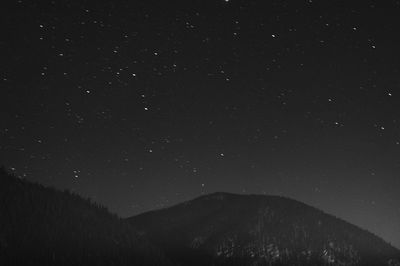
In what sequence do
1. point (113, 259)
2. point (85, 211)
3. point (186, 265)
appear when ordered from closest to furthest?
1. point (113, 259)
2. point (85, 211)
3. point (186, 265)

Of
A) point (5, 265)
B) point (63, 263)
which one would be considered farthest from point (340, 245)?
point (5, 265)

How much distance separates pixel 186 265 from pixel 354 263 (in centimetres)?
6565

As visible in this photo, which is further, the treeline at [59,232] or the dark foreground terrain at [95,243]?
the dark foreground terrain at [95,243]

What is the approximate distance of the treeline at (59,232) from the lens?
118 meters

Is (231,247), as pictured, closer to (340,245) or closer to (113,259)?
(340,245)

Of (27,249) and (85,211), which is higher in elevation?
(85,211)

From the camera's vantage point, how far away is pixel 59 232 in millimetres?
129500

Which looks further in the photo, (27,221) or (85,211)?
(85,211)

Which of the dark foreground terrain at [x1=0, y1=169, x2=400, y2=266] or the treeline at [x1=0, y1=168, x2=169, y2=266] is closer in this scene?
the treeline at [x1=0, y1=168, x2=169, y2=266]

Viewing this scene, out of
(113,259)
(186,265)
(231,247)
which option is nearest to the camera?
(113,259)

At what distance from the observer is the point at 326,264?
6900 inches

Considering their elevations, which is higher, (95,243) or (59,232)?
(59,232)

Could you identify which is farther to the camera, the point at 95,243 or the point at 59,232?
the point at 95,243

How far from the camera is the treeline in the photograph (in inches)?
4626
